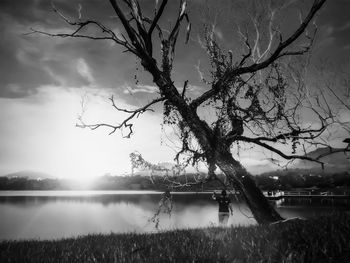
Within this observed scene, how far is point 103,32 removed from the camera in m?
8.45

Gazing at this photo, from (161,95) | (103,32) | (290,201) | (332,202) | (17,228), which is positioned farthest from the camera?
(290,201)

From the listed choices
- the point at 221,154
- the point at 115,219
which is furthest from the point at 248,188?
the point at 115,219

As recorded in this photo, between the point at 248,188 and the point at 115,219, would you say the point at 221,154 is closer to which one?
the point at 248,188

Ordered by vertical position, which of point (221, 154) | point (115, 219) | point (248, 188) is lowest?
point (115, 219)

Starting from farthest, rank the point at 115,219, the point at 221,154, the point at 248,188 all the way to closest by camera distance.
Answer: the point at 115,219 < the point at 221,154 < the point at 248,188

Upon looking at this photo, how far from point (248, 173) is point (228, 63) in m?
3.82

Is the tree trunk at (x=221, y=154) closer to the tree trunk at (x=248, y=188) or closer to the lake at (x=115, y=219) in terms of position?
the tree trunk at (x=248, y=188)

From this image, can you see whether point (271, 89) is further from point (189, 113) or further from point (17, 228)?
point (17, 228)

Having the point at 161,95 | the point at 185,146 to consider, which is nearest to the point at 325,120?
the point at 185,146

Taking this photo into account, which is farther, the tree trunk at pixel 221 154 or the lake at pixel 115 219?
the lake at pixel 115 219

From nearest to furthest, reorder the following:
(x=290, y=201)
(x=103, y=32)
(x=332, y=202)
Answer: (x=103, y=32)
(x=332, y=202)
(x=290, y=201)

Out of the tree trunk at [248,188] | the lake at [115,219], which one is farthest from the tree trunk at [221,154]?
the lake at [115,219]

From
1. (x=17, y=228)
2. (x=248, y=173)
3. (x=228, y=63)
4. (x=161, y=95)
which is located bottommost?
(x=17, y=228)

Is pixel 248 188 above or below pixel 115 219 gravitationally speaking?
above
